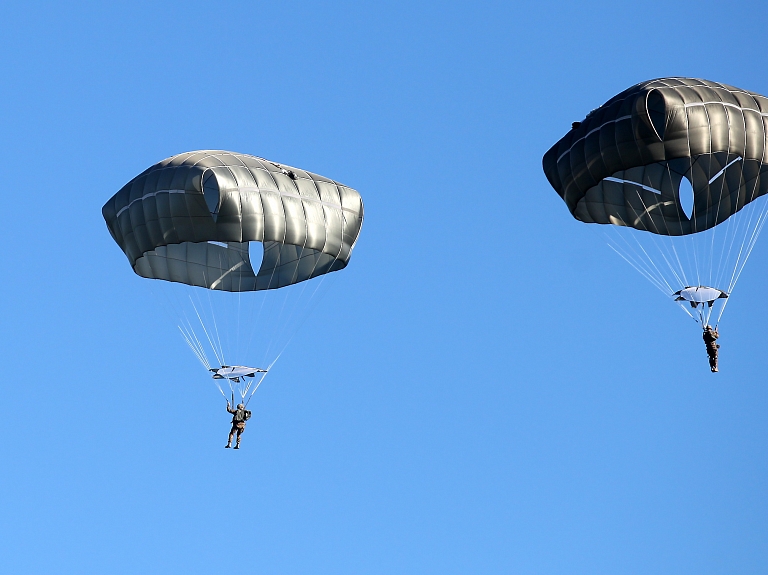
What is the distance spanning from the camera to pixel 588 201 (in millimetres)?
39562

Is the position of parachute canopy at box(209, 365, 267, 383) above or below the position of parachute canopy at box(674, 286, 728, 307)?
below

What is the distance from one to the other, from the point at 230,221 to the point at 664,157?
31.6 feet

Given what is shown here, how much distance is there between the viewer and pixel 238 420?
37375mm

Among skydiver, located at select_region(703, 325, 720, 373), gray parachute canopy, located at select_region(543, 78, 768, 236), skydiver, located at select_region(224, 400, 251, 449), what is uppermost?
gray parachute canopy, located at select_region(543, 78, 768, 236)

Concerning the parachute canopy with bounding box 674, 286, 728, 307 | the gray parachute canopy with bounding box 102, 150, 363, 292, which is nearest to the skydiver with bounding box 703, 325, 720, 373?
the parachute canopy with bounding box 674, 286, 728, 307

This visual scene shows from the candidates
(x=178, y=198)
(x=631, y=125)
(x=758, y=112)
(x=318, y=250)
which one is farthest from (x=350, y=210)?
(x=758, y=112)

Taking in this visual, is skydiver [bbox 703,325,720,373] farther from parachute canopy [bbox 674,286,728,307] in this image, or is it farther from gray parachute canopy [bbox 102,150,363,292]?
gray parachute canopy [bbox 102,150,363,292]

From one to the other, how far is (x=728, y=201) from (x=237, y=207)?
38.3ft

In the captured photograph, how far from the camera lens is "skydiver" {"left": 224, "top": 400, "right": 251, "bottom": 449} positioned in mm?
37344

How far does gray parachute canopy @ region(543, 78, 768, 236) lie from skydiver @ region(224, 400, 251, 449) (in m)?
9.02

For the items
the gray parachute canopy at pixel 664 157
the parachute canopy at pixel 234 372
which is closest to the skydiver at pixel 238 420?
→ the parachute canopy at pixel 234 372

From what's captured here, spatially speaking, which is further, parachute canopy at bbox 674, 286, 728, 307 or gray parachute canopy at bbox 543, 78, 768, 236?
parachute canopy at bbox 674, 286, 728, 307


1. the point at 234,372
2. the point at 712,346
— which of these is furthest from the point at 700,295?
the point at 234,372

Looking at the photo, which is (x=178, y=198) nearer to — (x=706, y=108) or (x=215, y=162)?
(x=215, y=162)
